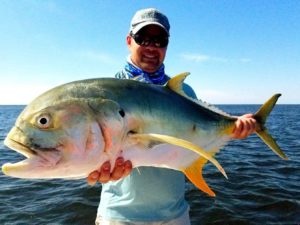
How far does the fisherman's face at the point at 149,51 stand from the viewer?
4031 millimetres

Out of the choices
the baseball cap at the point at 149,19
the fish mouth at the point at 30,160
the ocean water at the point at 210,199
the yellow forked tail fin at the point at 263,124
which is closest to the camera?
the fish mouth at the point at 30,160

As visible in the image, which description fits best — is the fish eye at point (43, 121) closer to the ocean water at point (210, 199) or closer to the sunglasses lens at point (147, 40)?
the sunglasses lens at point (147, 40)

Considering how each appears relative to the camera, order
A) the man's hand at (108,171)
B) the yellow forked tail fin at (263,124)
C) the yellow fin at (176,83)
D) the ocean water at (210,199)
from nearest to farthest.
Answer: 1. the man's hand at (108,171)
2. the yellow fin at (176,83)
3. the yellow forked tail fin at (263,124)
4. the ocean water at (210,199)

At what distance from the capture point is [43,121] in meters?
2.49

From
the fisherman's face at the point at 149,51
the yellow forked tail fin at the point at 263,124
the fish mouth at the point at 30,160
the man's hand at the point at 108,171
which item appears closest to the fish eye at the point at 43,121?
the fish mouth at the point at 30,160

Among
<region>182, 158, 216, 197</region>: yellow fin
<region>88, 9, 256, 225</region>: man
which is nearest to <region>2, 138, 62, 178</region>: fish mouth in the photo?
<region>88, 9, 256, 225</region>: man

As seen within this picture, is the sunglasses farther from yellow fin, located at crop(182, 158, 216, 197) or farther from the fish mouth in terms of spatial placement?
the fish mouth

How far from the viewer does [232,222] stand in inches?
358

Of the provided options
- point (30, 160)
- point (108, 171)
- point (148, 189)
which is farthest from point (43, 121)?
point (148, 189)

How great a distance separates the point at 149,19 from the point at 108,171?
1957 mm

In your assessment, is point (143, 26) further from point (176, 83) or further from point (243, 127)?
point (243, 127)

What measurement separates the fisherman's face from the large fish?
90 cm

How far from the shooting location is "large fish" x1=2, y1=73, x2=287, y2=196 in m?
2.47

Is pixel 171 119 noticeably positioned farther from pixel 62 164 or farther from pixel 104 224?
pixel 104 224
